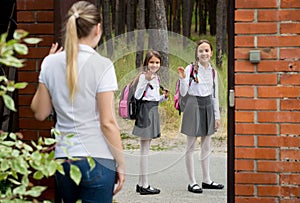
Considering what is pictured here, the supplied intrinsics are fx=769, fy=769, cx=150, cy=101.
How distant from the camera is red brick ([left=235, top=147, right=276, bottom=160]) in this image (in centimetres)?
429

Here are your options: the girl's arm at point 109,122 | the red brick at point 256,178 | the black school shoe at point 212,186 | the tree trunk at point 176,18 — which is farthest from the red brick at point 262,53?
the tree trunk at point 176,18

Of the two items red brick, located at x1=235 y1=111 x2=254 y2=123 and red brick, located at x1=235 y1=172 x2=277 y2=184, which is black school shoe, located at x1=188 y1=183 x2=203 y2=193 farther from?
red brick, located at x1=235 y1=111 x2=254 y2=123

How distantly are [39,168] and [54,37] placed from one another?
2.27 metres

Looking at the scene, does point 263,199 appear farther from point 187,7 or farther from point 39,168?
point 187,7

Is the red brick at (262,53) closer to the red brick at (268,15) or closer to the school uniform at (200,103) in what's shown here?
the red brick at (268,15)

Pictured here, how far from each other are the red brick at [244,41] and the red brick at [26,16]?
1.21 metres

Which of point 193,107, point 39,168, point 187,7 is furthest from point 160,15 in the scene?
point 39,168

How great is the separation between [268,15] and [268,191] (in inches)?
38.8

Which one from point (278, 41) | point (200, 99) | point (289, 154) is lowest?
point (289, 154)

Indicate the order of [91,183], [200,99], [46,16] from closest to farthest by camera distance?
[91,183]
[46,16]
[200,99]

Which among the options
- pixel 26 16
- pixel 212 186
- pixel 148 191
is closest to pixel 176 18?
pixel 212 186

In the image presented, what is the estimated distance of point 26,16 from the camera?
15.0 ft

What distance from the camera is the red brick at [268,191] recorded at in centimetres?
432

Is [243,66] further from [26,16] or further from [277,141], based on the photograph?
[26,16]
